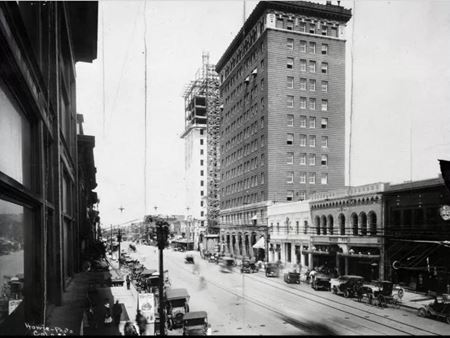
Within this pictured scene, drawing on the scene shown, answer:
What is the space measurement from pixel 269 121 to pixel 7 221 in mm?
49726

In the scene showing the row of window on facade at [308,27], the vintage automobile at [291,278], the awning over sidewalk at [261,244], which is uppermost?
the row of window on facade at [308,27]

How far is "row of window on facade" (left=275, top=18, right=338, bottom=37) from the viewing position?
5791 cm

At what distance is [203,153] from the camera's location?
12750cm

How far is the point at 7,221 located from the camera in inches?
328

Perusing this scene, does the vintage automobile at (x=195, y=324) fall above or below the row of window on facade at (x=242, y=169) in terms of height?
below

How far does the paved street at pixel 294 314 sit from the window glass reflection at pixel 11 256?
9.92 m

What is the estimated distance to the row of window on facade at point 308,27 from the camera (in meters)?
57.9

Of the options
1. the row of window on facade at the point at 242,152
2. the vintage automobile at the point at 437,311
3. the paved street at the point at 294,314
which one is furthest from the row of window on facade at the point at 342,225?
the row of window on facade at the point at 242,152

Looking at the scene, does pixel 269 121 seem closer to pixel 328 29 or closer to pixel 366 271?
pixel 328 29

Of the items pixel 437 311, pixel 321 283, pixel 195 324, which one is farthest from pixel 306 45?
pixel 195 324

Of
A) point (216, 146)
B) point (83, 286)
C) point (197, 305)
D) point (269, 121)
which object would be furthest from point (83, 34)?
point (216, 146)

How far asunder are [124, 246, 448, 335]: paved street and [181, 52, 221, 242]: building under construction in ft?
171

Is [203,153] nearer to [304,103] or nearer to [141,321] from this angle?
[304,103]

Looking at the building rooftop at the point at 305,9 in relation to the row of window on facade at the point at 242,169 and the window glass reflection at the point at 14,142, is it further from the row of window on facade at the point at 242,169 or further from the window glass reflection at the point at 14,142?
the window glass reflection at the point at 14,142
